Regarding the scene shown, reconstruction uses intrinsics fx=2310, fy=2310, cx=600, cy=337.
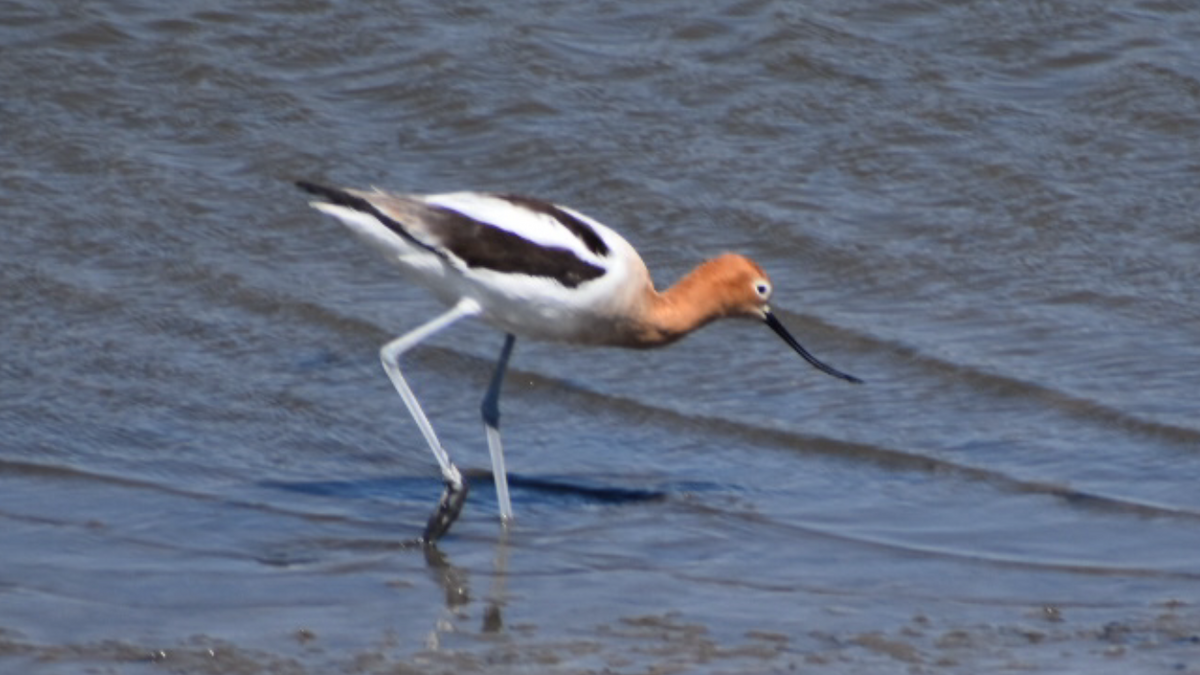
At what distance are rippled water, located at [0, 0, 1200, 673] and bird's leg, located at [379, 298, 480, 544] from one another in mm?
77

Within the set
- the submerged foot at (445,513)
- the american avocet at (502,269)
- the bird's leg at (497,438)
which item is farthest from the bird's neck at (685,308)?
the submerged foot at (445,513)

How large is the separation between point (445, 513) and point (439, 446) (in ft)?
0.88

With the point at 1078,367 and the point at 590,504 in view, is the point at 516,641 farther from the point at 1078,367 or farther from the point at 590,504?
the point at 1078,367

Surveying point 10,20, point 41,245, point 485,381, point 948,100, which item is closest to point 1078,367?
point 485,381

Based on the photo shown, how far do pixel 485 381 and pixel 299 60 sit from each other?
3960 millimetres

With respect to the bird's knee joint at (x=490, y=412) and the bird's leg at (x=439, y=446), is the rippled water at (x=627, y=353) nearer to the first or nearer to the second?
the bird's leg at (x=439, y=446)

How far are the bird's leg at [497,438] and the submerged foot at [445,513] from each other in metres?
0.19

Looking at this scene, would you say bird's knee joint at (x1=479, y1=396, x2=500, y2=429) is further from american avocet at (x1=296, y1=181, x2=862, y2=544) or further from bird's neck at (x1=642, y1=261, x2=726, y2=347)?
bird's neck at (x1=642, y1=261, x2=726, y2=347)

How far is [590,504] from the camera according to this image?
272 inches

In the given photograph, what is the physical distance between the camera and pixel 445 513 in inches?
255

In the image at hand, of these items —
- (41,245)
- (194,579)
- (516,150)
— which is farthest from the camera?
(516,150)

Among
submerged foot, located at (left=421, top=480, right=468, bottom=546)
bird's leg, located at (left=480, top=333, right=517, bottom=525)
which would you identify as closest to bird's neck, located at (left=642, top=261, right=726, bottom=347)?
bird's leg, located at (left=480, top=333, right=517, bottom=525)

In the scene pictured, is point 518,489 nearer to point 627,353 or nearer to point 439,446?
point 439,446

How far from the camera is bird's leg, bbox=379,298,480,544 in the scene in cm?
648
